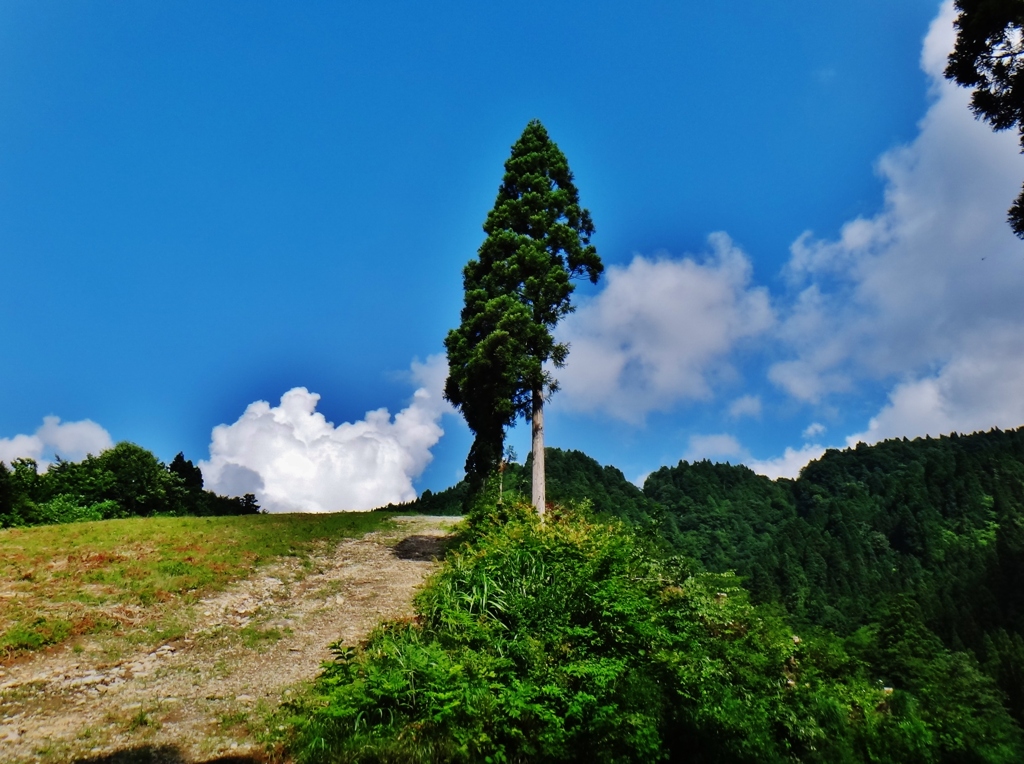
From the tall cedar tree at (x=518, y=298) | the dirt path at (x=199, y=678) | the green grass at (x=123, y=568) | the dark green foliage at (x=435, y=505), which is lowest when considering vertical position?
the dirt path at (x=199, y=678)

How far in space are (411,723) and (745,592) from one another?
6.41 m

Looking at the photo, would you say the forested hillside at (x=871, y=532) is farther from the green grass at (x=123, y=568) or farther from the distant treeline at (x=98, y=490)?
the green grass at (x=123, y=568)

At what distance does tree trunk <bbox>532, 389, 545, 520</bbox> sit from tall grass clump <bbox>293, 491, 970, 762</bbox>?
545cm

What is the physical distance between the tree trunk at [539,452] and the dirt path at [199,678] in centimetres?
375

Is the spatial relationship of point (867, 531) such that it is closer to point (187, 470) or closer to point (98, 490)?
point (187, 470)

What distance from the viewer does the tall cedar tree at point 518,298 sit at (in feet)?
54.5

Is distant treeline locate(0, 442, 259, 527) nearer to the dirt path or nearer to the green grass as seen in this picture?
the green grass

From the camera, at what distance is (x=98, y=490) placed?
97.9ft

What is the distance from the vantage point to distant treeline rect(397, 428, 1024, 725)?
93000 mm

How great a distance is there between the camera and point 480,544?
12.3m

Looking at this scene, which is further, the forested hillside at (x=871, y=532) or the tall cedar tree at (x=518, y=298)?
the forested hillside at (x=871, y=532)

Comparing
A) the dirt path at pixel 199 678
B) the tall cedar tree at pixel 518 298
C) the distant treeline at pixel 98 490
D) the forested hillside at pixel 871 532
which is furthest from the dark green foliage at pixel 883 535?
the dirt path at pixel 199 678

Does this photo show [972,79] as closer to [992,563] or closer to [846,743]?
[846,743]

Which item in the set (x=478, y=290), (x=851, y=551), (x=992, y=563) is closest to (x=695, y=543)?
(x=851, y=551)
